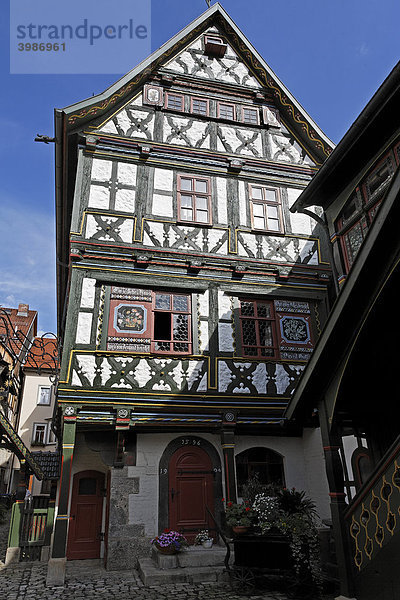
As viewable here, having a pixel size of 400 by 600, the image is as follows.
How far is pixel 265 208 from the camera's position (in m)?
12.9

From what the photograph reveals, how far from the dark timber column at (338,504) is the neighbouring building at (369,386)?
0.01 m

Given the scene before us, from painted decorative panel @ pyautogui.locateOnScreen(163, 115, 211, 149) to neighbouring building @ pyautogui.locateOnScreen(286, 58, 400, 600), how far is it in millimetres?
5295

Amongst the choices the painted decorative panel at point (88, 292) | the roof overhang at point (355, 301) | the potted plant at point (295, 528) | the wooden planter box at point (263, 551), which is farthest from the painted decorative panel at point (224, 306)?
the wooden planter box at point (263, 551)

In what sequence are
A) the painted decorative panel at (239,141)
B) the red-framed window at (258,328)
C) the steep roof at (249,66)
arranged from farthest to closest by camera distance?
the painted decorative panel at (239,141)
the steep roof at (249,66)
the red-framed window at (258,328)

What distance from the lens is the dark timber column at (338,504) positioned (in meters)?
5.70

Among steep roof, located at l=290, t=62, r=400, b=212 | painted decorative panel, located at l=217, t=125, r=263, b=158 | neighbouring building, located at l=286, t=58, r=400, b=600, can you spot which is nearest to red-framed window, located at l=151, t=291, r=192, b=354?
steep roof, located at l=290, t=62, r=400, b=212

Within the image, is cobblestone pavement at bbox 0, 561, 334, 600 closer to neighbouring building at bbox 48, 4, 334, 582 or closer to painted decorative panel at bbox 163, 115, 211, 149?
neighbouring building at bbox 48, 4, 334, 582

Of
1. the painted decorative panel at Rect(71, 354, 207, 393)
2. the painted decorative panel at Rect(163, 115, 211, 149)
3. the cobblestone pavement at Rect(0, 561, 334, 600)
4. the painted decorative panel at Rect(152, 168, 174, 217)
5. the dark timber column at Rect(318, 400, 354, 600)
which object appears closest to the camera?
the dark timber column at Rect(318, 400, 354, 600)

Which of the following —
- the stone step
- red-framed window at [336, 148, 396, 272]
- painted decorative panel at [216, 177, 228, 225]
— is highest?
painted decorative panel at [216, 177, 228, 225]

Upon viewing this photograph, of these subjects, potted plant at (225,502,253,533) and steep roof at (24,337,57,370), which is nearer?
potted plant at (225,502,253,533)

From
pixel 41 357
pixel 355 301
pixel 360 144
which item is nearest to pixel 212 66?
pixel 360 144

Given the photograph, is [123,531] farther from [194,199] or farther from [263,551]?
[194,199]

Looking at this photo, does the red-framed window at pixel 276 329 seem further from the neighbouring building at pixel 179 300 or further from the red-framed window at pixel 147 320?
the red-framed window at pixel 147 320

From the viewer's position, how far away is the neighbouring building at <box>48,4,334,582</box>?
10.1m
